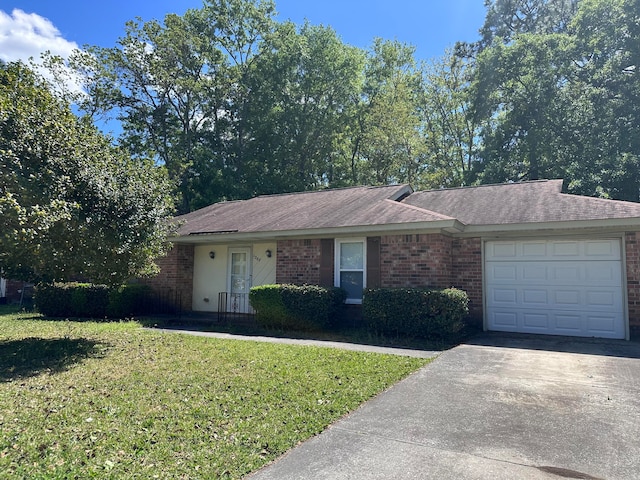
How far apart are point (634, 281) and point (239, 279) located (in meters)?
9.87

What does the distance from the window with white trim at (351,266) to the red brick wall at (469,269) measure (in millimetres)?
2165

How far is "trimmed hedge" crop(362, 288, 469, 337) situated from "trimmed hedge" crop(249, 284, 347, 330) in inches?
41.5

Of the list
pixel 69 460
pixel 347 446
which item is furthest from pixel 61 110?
pixel 347 446

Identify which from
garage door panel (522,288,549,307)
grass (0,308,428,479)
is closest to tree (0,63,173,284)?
grass (0,308,428,479)

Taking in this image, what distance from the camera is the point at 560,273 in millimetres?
9633

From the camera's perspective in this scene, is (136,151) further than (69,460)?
Yes

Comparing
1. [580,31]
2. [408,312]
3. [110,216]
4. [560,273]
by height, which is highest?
[580,31]

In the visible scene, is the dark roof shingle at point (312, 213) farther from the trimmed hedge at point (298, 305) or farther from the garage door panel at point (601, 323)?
the garage door panel at point (601, 323)

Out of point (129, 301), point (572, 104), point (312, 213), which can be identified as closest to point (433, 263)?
point (312, 213)

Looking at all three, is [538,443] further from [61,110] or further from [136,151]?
[136,151]

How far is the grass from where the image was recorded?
358 cm

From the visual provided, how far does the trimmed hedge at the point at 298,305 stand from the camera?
33.6 ft

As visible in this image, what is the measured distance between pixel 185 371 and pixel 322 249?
5713 millimetres

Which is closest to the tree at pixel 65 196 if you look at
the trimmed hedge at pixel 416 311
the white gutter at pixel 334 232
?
the white gutter at pixel 334 232
